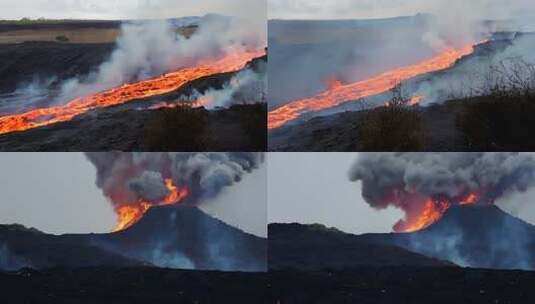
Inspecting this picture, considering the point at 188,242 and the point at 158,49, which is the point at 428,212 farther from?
the point at 158,49

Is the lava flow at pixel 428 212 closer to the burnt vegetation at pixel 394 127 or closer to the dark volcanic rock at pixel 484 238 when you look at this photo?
the dark volcanic rock at pixel 484 238

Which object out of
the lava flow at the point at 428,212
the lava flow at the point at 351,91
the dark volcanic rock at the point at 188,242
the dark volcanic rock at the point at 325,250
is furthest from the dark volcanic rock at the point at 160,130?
the lava flow at the point at 428,212

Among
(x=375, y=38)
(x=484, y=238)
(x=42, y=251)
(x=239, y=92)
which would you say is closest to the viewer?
(x=484, y=238)

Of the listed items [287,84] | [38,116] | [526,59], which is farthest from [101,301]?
[526,59]

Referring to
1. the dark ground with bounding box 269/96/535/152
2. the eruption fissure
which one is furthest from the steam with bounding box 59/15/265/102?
the dark ground with bounding box 269/96/535/152

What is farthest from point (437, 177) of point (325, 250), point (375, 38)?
point (375, 38)

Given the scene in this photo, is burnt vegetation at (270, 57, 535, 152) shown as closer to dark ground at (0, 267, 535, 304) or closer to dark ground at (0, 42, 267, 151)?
dark ground at (0, 42, 267, 151)
